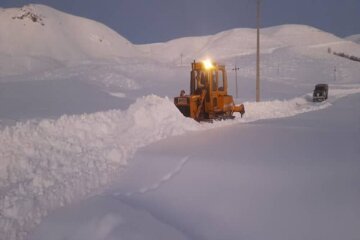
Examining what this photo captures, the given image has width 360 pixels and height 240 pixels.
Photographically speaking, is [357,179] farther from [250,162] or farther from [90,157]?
[90,157]

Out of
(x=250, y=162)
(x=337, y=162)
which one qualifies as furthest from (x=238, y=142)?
(x=337, y=162)

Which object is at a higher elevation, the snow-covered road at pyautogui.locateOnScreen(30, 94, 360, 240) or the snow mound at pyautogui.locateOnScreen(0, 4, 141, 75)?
the snow mound at pyautogui.locateOnScreen(0, 4, 141, 75)

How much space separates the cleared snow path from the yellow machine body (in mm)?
1983

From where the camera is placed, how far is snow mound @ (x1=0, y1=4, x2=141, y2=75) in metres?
111

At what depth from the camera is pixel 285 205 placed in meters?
4.75

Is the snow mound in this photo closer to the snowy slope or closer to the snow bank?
the snowy slope

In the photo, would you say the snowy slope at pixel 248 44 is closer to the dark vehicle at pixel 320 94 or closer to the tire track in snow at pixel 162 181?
the dark vehicle at pixel 320 94

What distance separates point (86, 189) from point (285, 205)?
10.1 ft

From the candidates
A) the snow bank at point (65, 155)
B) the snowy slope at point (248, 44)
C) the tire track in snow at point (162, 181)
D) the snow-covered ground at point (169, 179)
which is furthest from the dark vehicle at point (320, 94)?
the snowy slope at point (248, 44)

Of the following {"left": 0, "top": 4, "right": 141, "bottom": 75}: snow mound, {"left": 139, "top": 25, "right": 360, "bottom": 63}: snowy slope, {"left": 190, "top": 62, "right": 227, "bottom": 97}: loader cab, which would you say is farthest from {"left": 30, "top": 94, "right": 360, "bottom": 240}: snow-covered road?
{"left": 139, "top": 25, "right": 360, "bottom": 63}: snowy slope

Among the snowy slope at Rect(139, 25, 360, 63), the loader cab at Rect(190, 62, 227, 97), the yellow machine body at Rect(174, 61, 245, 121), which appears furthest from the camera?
the snowy slope at Rect(139, 25, 360, 63)

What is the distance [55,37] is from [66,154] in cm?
12729

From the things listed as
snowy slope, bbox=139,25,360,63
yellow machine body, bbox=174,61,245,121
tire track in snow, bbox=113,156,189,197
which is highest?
snowy slope, bbox=139,25,360,63

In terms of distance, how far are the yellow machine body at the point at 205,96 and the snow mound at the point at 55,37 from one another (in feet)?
262
